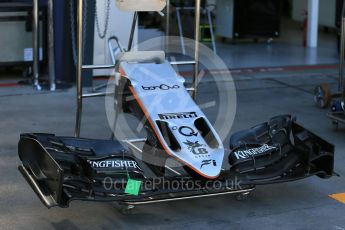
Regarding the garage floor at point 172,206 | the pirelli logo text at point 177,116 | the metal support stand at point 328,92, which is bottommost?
the garage floor at point 172,206

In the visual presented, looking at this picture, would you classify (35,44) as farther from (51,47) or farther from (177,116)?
(177,116)

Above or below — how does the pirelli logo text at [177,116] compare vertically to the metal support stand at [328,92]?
above

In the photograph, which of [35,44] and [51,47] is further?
[35,44]

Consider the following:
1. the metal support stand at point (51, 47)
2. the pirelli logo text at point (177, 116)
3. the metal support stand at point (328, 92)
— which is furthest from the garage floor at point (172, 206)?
the metal support stand at point (51, 47)

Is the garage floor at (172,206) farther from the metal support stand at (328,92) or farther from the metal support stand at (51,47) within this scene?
the metal support stand at (51,47)

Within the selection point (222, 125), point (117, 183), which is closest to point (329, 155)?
point (117, 183)

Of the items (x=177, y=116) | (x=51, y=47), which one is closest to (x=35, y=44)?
(x=51, y=47)

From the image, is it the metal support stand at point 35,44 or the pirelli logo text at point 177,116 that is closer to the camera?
the pirelli logo text at point 177,116

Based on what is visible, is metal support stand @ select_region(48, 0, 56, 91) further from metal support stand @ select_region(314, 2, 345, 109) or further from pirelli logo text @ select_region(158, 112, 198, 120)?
pirelli logo text @ select_region(158, 112, 198, 120)

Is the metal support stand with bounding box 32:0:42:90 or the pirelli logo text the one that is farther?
the metal support stand with bounding box 32:0:42:90

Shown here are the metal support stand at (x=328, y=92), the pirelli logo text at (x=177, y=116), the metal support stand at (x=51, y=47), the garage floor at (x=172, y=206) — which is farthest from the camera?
the metal support stand at (x=51, y=47)

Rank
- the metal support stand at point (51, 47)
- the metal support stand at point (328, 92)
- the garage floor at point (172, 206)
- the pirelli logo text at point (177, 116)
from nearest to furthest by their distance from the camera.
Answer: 1. the garage floor at point (172, 206)
2. the pirelli logo text at point (177, 116)
3. the metal support stand at point (328, 92)
4. the metal support stand at point (51, 47)

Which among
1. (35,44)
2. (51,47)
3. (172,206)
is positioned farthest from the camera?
(35,44)

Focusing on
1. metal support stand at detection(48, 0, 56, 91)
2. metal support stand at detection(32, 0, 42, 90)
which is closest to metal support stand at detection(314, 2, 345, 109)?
metal support stand at detection(48, 0, 56, 91)
